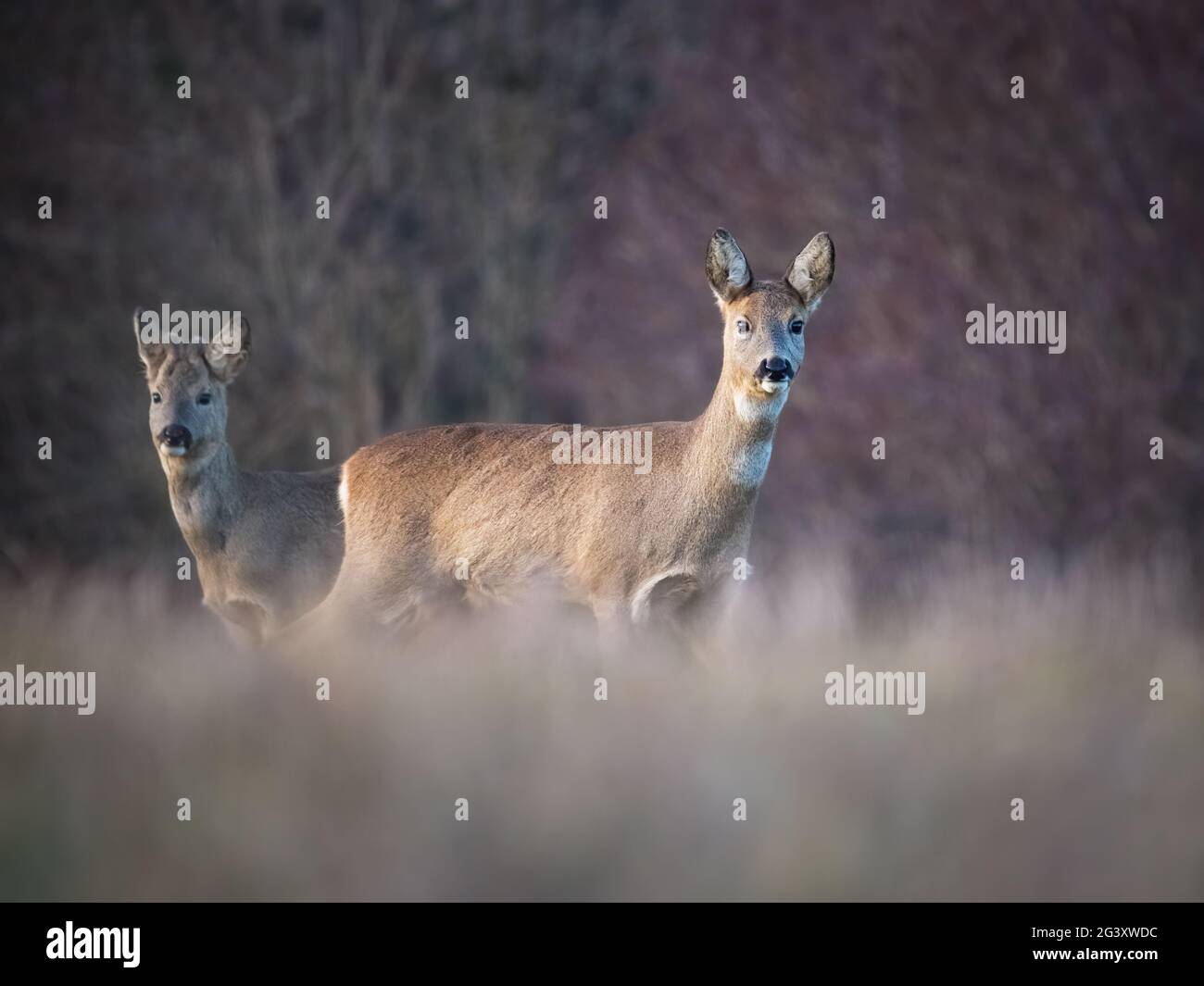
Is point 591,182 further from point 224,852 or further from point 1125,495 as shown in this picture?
point 224,852

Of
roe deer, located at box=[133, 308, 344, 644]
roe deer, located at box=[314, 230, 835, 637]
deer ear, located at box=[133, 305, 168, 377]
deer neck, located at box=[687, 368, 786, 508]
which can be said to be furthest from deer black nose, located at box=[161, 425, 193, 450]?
deer neck, located at box=[687, 368, 786, 508]

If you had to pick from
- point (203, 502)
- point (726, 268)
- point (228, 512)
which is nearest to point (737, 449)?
point (726, 268)

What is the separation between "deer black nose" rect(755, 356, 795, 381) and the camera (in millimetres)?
8148

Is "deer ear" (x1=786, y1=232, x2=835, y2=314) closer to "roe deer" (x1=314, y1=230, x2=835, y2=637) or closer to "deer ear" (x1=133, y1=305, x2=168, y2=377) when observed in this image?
"roe deer" (x1=314, y1=230, x2=835, y2=637)

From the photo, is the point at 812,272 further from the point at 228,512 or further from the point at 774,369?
the point at 228,512

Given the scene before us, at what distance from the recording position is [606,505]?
859 cm

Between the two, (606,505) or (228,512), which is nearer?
(606,505)

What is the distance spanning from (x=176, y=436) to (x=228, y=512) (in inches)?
20.6

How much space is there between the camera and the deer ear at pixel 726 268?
863cm

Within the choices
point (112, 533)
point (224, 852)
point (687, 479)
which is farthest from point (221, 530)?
point (112, 533)

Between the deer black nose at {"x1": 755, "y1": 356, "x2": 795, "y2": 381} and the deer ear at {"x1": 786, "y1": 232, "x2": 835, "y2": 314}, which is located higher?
the deer ear at {"x1": 786, "y1": 232, "x2": 835, "y2": 314}

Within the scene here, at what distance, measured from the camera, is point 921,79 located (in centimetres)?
1662

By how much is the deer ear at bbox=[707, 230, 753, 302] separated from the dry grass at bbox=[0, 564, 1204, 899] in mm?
1595

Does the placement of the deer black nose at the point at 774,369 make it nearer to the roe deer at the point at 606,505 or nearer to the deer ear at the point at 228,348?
the roe deer at the point at 606,505
